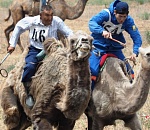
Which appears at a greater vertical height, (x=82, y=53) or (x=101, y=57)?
(x=82, y=53)

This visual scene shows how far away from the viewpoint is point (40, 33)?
7617 mm

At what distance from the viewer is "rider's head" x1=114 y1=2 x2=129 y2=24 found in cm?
754

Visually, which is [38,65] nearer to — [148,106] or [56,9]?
[148,106]

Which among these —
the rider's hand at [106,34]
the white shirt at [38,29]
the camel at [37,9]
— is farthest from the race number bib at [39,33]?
the camel at [37,9]

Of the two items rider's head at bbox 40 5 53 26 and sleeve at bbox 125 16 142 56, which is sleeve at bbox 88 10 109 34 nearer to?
sleeve at bbox 125 16 142 56

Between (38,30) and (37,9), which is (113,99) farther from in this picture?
(37,9)

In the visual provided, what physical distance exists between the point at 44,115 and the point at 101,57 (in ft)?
3.98

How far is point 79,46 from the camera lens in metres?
6.20

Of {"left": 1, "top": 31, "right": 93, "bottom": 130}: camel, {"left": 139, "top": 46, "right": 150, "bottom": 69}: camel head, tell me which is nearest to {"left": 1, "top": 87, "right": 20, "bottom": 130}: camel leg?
{"left": 1, "top": 31, "right": 93, "bottom": 130}: camel

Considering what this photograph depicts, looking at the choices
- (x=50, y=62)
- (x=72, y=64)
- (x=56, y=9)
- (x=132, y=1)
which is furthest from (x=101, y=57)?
(x=132, y=1)

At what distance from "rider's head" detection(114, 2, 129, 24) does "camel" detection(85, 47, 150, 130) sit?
56 cm

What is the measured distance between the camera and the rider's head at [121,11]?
24.7ft

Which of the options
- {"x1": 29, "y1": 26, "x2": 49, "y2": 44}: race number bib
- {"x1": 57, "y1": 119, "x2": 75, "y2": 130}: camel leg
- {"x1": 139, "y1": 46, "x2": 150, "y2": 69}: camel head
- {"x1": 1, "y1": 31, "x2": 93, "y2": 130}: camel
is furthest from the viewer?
{"x1": 29, "y1": 26, "x2": 49, "y2": 44}: race number bib

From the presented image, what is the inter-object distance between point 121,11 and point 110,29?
35cm
